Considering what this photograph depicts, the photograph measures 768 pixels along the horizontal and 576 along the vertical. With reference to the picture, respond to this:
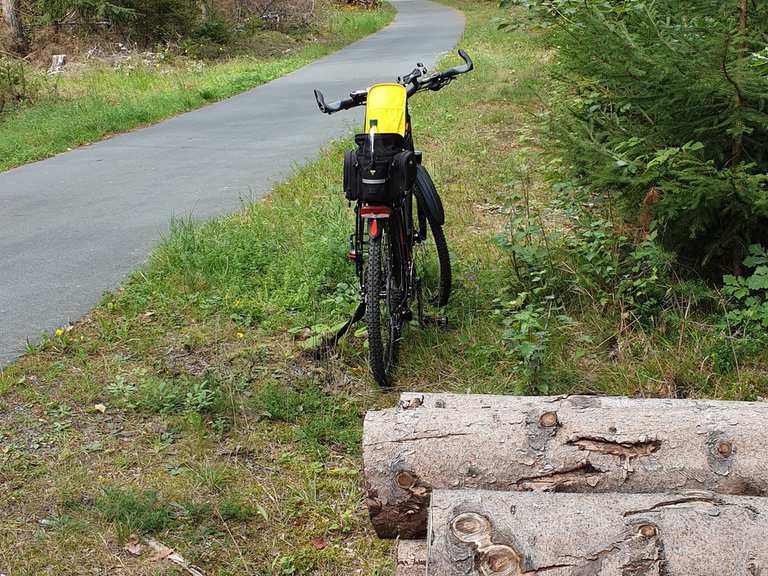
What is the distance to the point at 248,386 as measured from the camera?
470 cm

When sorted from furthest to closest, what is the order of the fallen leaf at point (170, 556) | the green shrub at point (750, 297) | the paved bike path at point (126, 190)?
the paved bike path at point (126, 190), the green shrub at point (750, 297), the fallen leaf at point (170, 556)

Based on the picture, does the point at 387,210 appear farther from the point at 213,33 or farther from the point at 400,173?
the point at 213,33

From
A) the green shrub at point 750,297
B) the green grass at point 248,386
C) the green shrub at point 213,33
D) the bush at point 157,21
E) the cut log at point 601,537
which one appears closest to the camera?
the cut log at point 601,537

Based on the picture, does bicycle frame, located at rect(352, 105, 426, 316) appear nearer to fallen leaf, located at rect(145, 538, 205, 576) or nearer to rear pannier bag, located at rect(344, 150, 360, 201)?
rear pannier bag, located at rect(344, 150, 360, 201)

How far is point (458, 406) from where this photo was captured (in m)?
3.25

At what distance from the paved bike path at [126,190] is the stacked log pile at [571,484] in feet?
10.2

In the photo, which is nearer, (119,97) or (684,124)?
(684,124)

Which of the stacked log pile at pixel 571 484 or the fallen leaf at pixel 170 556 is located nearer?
the stacked log pile at pixel 571 484

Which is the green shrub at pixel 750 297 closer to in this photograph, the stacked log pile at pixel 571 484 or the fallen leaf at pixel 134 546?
the stacked log pile at pixel 571 484

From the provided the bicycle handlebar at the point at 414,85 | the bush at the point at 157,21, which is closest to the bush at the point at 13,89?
the bush at the point at 157,21

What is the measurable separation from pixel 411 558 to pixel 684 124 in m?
3.00

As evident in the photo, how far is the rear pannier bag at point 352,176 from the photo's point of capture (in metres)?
4.31

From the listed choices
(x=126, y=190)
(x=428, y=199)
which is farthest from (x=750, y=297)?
(x=126, y=190)

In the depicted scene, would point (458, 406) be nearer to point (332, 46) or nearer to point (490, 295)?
point (490, 295)
